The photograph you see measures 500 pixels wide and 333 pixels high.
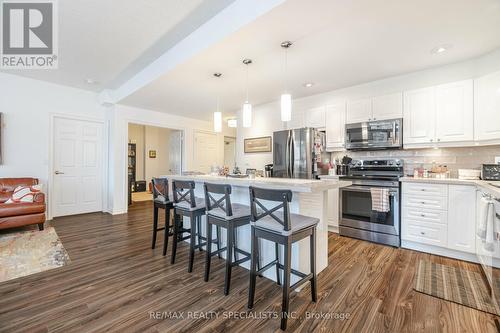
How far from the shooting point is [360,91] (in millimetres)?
3773

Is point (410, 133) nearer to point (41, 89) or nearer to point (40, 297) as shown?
point (40, 297)

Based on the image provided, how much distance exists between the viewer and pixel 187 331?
5.07 feet

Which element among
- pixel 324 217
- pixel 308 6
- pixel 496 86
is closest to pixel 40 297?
pixel 324 217

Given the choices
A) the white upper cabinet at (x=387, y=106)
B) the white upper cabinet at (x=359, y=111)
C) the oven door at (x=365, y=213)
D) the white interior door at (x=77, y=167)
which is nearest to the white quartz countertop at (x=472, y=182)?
the oven door at (x=365, y=213)

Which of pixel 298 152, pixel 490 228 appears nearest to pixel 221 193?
pixel 298 152

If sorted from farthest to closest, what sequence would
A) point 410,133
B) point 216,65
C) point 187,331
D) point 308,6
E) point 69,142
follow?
point 69,142 → point 410,133 → point 216,65 → point 308,6 → point 187,331

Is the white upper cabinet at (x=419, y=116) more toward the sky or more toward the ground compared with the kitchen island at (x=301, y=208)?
more toward the sky

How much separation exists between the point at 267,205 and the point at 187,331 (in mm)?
1211

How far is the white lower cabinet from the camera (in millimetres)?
2553

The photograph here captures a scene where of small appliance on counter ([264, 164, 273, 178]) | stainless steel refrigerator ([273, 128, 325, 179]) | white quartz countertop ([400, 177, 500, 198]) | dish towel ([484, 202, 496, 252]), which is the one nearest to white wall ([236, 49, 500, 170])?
small appliance on counter ([264, 164, 273, 178])

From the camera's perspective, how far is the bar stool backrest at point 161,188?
284 centimetres

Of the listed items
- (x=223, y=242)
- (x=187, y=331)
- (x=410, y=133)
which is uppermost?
(x=410, y=133)

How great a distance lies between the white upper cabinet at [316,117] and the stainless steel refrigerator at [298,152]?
0.23 metres

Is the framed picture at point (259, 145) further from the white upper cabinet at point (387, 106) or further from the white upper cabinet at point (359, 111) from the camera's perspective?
the white upper cabinet at point (387, 106)
